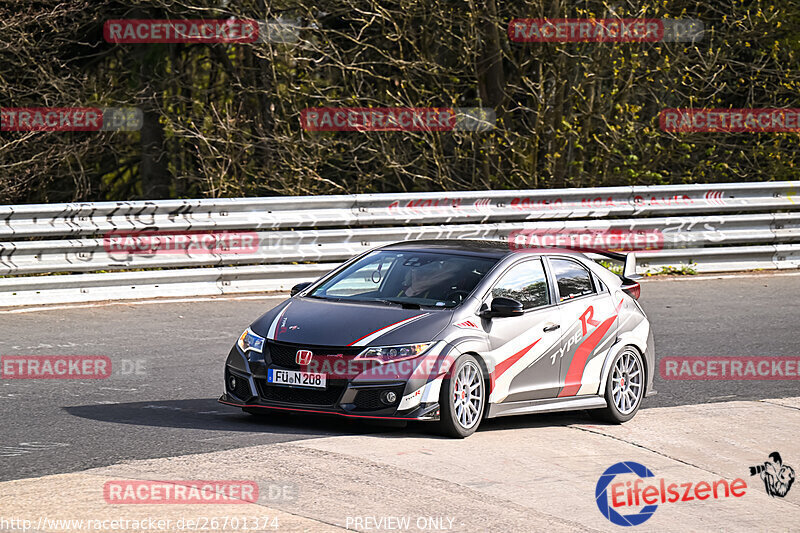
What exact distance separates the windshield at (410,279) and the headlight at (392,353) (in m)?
0.65

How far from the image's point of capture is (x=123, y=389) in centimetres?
962

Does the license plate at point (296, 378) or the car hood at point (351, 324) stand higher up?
the car hood at point (351, 324)

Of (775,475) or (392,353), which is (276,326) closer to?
(392,353)

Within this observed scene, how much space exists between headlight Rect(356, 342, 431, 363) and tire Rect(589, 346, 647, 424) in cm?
206

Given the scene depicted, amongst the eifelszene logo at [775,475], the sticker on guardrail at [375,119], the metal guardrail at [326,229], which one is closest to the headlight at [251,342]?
the eifelszene logo at [775,475]

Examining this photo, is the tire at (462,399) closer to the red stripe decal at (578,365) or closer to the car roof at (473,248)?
the red stripe decal at (578,365)

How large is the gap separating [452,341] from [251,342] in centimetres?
141

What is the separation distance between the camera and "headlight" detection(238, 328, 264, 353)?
27.6 feet

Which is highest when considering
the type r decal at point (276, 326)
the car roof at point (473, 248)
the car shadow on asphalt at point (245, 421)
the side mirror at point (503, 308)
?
the car roof at point (473, 248)

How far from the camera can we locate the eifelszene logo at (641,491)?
23.2 ft

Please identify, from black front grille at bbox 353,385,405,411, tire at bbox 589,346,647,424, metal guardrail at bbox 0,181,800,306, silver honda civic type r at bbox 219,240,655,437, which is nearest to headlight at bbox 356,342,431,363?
silver honda civic type r at bbox 219,240,655,437

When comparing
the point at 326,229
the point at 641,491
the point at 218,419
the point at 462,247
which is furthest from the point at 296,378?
the point at 326,229

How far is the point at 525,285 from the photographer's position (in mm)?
9219

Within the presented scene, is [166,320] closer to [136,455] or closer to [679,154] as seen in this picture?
[136,455]
